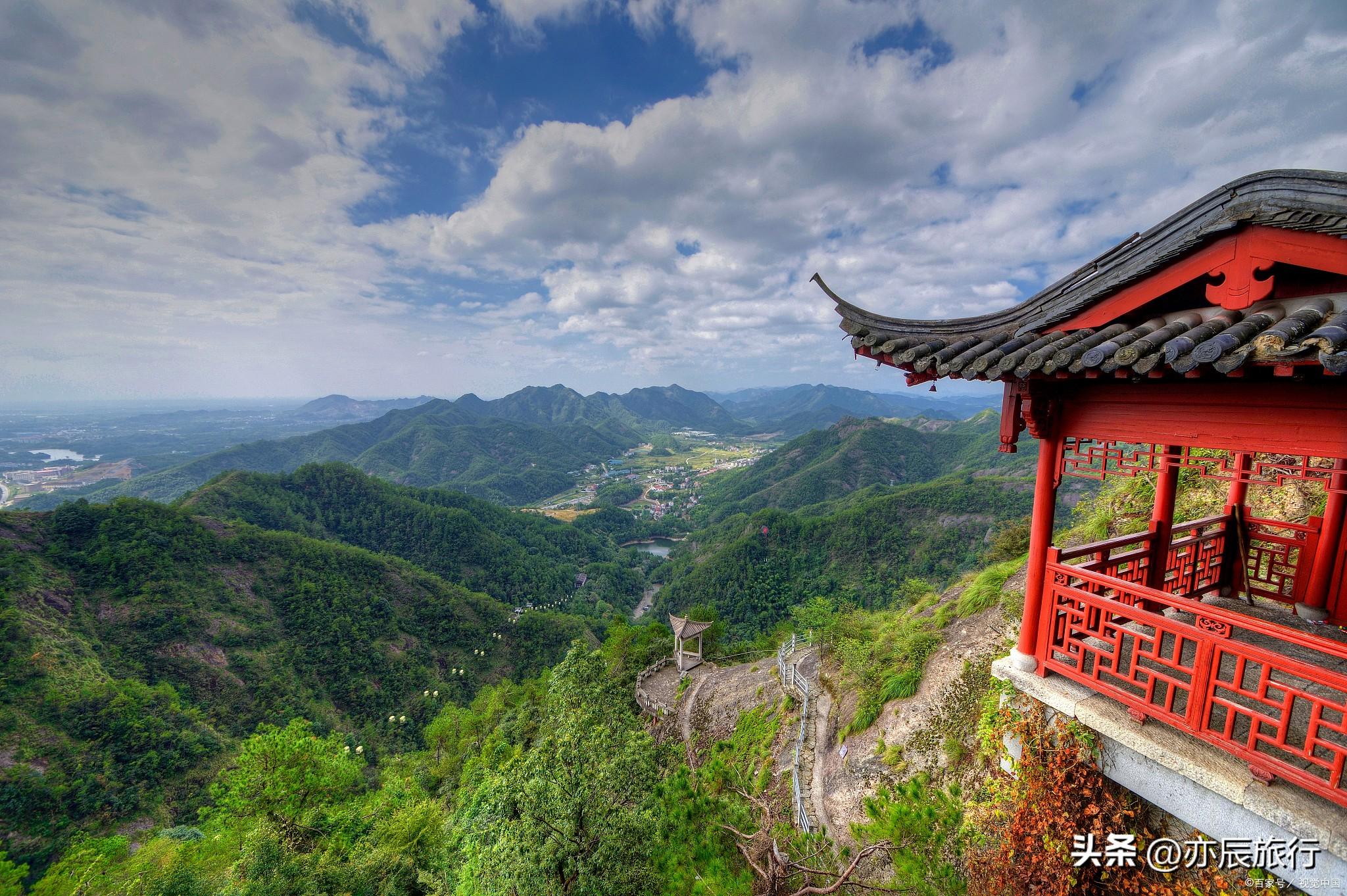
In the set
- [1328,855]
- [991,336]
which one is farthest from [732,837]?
[991,336]

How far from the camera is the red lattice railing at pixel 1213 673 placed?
11.0 ft

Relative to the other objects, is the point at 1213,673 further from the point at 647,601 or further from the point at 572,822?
the point at 647,601

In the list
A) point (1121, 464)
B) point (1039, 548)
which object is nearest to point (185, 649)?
point (1039, 548)

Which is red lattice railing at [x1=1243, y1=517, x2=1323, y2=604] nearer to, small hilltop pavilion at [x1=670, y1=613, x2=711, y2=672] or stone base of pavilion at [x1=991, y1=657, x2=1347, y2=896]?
stone base of pavilion at [x1=991, y1=657, x2=1347, y2=896]

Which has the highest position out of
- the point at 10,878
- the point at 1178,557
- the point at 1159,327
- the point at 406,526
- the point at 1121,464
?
Answer: the point at 1159,327

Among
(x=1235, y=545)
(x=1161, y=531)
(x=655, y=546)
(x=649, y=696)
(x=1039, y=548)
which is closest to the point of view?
(x=1039, y=548)

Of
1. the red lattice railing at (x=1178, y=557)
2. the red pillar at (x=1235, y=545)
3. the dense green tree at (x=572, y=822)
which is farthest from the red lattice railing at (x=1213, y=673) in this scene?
the dense green tree at (x=572, y=822)

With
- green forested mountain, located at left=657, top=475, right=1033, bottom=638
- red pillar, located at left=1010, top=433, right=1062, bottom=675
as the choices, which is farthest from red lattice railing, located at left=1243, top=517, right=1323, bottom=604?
green forested mountain, located at left=657, top=475, right=1033, bottom=638

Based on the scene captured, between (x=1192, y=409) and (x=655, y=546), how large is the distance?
5156 inches

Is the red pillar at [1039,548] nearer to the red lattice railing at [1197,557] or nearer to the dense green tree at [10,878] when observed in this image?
the red lattice railing at [1197,557]

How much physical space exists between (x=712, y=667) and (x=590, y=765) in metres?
17.1

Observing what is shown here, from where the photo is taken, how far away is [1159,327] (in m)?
4.00

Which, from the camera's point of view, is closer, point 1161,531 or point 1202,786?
point 1202,786

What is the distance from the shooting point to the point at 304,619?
54094 mm
